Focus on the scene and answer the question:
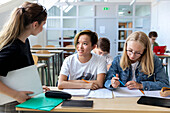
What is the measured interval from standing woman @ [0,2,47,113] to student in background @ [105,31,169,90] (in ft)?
2.61

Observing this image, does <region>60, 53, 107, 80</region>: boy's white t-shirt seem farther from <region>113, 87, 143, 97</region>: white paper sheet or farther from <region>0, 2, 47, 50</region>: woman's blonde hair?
<region>0, 2, 47, 50</region>: woman's blonde hair

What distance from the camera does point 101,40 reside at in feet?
11.6

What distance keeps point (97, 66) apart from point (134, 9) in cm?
802

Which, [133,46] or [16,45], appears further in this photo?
[133,46]

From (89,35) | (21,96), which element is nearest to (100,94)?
(21,96)

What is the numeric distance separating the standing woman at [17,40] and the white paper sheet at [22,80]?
0.03 meters

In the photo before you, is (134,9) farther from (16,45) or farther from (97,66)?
(16,45)

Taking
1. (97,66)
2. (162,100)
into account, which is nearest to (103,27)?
(97,66)

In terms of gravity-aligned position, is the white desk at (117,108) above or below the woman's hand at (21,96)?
below

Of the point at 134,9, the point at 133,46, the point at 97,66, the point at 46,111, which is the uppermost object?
the point at 134,9

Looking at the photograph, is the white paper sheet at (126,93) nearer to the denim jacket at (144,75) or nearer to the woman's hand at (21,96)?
the denim jacket at (144,75)

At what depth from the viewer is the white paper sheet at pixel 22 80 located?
4.08 ft

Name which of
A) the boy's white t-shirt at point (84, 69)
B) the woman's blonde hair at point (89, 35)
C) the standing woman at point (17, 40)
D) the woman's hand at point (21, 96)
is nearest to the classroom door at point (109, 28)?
the woman's blonde hair at point (89, 35)

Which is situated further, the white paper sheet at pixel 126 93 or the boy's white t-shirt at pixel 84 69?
the boy's white t-shirt at pixel 84 69
